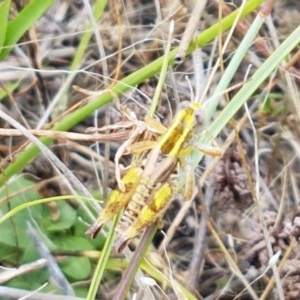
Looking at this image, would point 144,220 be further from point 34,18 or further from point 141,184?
point 34,18

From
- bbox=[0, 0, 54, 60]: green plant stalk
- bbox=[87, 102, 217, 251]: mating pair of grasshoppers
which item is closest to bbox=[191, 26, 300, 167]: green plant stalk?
bbox=[87, 102, 217, 251]: mating pair of grasshoppers

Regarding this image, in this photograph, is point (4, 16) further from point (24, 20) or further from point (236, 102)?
point (236, 102)

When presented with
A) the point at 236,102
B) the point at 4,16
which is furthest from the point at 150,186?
the point at 4,16

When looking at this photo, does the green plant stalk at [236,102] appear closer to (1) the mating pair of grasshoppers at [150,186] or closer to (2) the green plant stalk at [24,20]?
(1) the mating pair of grasshoppers at [150,186]

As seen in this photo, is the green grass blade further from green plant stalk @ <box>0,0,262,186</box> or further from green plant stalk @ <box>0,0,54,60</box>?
Result: green plant stalk @ <box>0,0,262,186</box>

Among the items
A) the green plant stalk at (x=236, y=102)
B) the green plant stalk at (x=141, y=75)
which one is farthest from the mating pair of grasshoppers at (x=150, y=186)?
the green plant stalk at (x=141, y=75)

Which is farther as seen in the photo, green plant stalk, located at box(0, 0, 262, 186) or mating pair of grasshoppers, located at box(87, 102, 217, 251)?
green plant stalk, located at box(0, 0, 262, 186)

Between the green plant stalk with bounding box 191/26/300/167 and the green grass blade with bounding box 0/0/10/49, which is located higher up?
the green grass blade with bounding box 0/0/10/49
